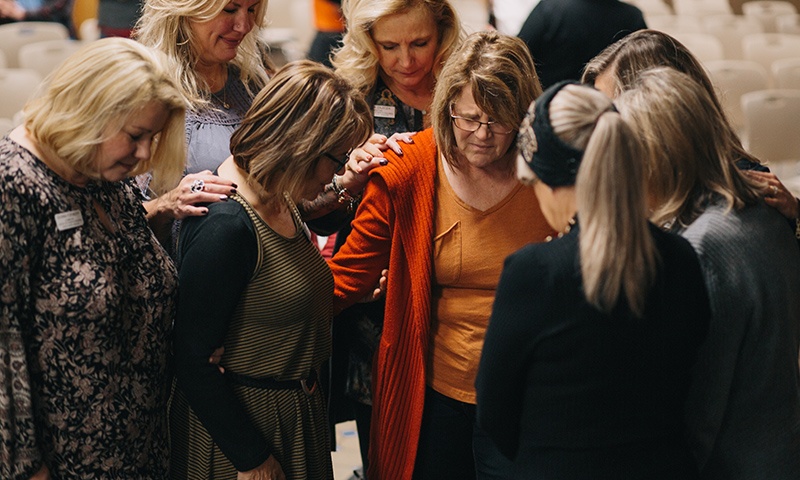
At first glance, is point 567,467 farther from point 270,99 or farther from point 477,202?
point 270,99

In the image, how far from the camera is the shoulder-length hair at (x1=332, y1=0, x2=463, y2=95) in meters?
2.68

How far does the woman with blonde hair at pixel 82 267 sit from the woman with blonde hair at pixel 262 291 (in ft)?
0.40

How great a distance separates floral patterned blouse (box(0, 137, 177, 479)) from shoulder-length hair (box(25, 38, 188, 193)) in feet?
0.23

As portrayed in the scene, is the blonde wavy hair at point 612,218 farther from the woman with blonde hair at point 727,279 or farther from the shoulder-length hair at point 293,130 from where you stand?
the shoulder-length hair at point 293,130

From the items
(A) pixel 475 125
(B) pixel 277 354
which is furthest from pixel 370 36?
(B) pixel 277 354

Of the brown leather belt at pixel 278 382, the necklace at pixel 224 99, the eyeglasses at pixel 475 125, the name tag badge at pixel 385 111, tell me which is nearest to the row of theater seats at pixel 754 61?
the eyeglasses at pixel 475 125

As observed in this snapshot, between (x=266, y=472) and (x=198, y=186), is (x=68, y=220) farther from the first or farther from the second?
(x=266, y=472)

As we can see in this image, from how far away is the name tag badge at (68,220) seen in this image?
1755 millimetres

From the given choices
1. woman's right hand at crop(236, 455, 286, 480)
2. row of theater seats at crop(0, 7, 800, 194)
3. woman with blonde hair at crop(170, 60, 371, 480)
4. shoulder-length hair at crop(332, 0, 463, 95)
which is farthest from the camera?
row of theater seats at crop(0, 7, 800, 194)

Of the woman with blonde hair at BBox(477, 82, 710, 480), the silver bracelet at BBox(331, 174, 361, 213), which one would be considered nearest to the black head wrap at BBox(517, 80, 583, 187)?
the woman with blonde hair at BBox(477, 82, 710, 480)

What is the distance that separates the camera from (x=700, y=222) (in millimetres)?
1809

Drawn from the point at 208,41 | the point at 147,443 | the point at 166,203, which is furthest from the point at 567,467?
the point at 208,41

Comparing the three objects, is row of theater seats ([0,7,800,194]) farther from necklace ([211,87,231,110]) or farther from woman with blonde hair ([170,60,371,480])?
woman with blonde hair ([170,60,371,480])

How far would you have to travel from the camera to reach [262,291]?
2.01 m
